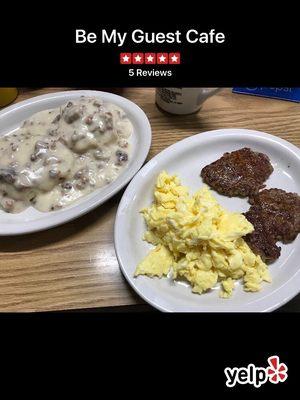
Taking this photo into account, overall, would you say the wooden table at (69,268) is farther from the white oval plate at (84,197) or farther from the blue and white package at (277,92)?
the blue and white package at (277,92)

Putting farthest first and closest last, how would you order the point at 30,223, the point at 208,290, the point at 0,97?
the point at 0,97 < the point at 30,223 < the point at 208,290

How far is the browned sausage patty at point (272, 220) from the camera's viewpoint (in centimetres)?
110

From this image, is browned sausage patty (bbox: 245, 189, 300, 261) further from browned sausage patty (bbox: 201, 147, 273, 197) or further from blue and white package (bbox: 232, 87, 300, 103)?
blue and white package (bbox: 232, 87, 300, 103)

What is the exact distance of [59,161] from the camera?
1.29m

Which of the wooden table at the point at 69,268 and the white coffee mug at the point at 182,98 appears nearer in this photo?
the wooden table at the point at 69,268

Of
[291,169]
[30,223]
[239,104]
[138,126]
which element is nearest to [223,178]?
[291,169]

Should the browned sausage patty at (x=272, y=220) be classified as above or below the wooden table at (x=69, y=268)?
above

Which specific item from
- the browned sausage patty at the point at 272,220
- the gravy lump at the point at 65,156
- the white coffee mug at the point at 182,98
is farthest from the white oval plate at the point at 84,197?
the browned sausage patty at the point at 272,220

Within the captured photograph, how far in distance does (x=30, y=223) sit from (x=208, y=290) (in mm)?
582

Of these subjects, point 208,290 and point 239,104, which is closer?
point 208,290

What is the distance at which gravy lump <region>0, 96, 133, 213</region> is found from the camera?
49.1 inches

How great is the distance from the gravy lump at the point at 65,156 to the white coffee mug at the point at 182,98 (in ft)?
0.69

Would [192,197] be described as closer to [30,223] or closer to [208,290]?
[208,290]

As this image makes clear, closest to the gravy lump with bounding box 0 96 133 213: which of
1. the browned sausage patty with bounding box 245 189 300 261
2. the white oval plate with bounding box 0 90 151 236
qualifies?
the white oval plate with bounding box 0 90 151 236
